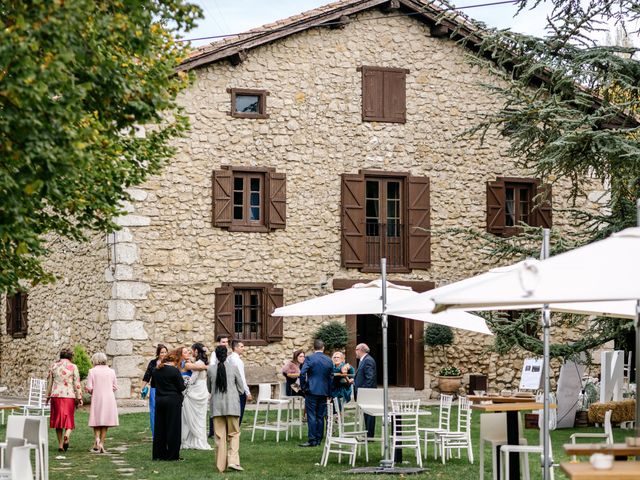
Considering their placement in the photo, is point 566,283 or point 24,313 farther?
point 24,313

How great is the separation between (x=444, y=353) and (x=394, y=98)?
562 cm

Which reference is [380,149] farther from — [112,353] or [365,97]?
[112,353]

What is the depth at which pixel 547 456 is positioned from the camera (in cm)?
884

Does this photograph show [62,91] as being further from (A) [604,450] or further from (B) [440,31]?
(B) [440,31]

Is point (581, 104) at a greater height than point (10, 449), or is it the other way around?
point (581, 104)

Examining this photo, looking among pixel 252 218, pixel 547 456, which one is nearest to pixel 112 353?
pixel 252 218

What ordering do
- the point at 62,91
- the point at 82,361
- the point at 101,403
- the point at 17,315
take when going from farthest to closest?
the point at 17,315
the point at 82,361
the point at 101,403
the point at 62,91

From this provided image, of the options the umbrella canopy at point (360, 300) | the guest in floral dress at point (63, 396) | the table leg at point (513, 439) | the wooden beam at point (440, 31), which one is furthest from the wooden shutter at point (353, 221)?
the table leg at point (513, 439)

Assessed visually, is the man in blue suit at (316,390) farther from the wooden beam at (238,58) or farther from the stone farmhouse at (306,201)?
the wooden beam at (238,58)

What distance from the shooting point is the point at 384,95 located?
23.8 meters

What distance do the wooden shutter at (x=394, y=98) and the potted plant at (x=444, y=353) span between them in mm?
4569

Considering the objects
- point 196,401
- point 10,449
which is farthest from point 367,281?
point 10,449

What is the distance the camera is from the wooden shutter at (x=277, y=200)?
22859 millimetres

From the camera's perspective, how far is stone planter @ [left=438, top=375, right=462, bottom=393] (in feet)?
76.3
